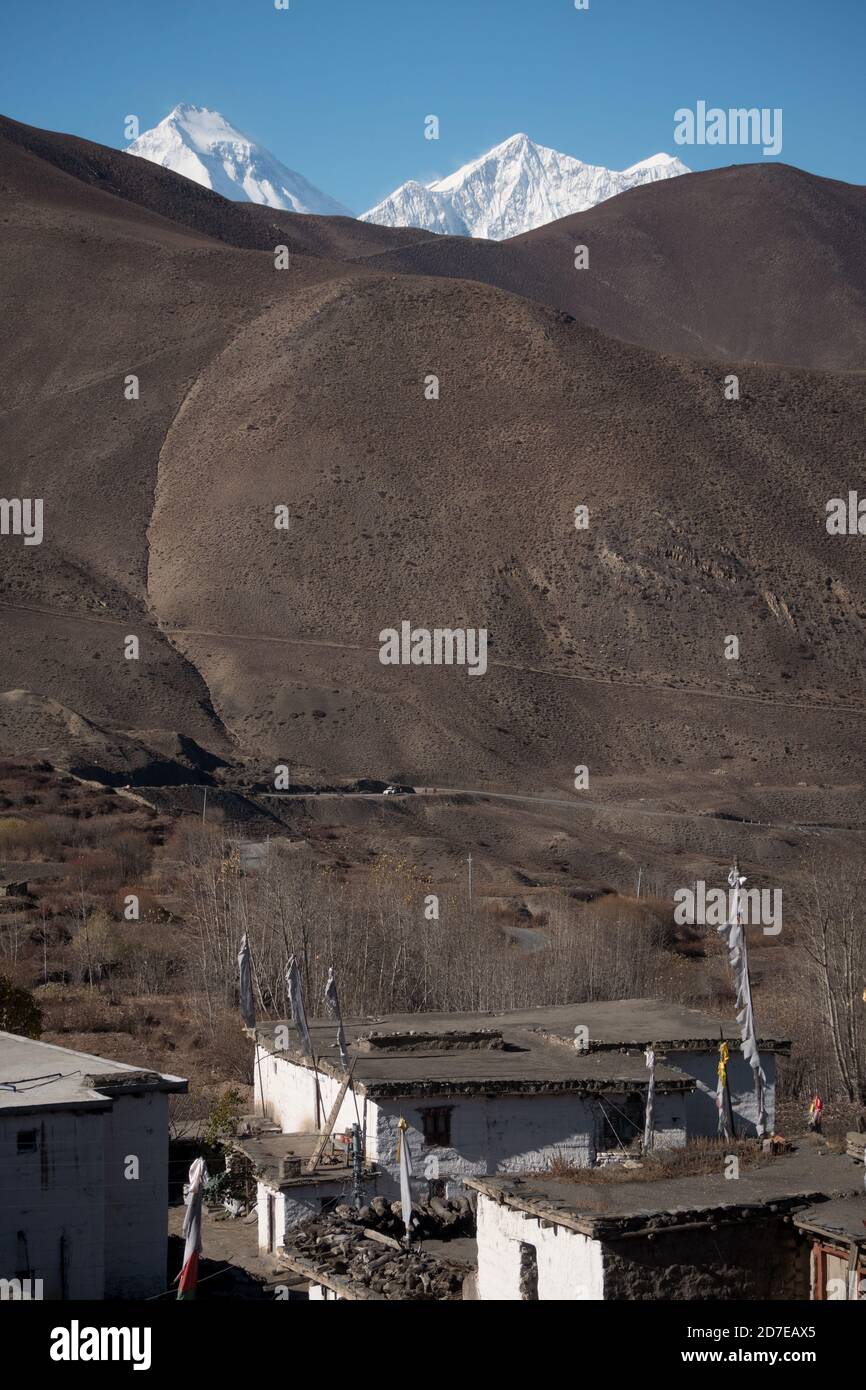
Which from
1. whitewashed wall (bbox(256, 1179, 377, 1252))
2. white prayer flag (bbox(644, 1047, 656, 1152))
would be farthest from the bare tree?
whitewashed wall (bbox(256, 1179, 377, 1252))

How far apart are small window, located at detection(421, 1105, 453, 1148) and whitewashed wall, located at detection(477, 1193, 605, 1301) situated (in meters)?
5.47

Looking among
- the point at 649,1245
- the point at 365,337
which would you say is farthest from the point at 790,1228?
the point at 365,337

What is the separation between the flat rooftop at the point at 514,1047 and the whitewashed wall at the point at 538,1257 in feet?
18.6

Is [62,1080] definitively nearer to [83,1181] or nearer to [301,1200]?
[83,1181]

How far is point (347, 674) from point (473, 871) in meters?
27.5

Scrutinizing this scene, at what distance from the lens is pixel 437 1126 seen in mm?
22766

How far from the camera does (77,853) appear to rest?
5888 cm

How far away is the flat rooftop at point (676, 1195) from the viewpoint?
14.9 metres

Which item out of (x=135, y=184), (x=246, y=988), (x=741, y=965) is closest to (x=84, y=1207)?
(x=741, y=965)

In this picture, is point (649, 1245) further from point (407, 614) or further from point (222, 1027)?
point (407, 614)

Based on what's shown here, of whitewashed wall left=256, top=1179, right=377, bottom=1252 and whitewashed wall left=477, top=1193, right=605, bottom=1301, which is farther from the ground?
whitewashed wall left=477, top=1193, right=605, bottom=1301

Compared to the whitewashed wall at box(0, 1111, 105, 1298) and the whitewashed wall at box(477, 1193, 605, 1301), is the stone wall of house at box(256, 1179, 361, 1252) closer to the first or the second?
the whitewashed wall at box(0, 1111, 105, 1298)

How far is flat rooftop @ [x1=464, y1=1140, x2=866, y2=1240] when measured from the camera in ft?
48.8

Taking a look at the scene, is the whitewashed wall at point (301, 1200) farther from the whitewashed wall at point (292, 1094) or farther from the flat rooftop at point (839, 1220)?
the flat rooftop at point (839, 1220)
